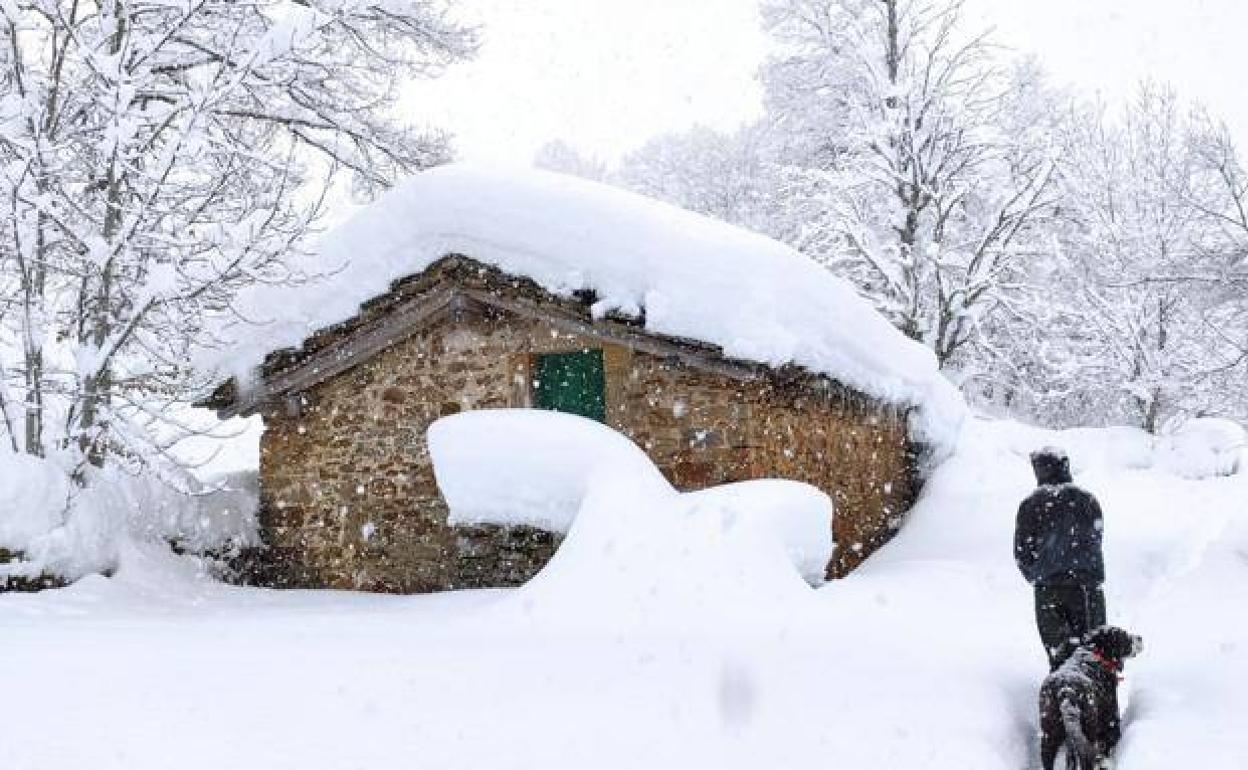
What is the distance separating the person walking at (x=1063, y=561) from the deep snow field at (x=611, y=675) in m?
0.36

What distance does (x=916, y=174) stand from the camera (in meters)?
16.1

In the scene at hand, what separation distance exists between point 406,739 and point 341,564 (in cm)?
593

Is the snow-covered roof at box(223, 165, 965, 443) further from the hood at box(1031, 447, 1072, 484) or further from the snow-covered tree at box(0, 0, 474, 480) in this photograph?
the hood at box(1031, 447, 1072, 484)

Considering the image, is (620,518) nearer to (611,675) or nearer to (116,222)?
(611,675)

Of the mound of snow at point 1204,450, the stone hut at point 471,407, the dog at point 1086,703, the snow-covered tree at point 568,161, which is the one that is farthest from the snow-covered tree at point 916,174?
the snow-covered tree at point 568,161

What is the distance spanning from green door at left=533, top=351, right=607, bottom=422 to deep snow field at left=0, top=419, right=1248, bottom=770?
2144 mm

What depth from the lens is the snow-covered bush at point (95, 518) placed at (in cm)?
757

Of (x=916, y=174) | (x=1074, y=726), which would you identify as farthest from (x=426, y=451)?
(x=916, y=174)

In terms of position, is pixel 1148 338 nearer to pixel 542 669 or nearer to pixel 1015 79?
pixel 1015 79

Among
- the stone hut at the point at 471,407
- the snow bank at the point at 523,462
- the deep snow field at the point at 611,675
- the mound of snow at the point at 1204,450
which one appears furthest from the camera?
the mound of snow at the point at 1204,450

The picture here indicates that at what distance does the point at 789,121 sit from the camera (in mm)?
20109

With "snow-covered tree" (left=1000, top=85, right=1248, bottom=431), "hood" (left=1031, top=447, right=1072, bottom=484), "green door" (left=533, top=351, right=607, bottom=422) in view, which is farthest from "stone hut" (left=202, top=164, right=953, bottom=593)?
"snow-covered tree" (left=1000, top=85, right=1248, bottom=431)

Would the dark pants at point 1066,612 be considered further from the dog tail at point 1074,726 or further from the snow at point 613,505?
the snow at point 613,505

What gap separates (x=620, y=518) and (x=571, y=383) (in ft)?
9.91
